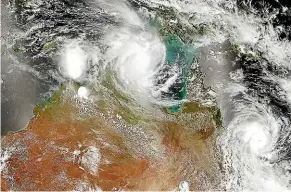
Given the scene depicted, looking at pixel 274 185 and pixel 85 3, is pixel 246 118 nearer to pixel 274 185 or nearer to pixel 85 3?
pixel 274 185

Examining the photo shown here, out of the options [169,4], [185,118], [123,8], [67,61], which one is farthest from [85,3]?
[185,118]

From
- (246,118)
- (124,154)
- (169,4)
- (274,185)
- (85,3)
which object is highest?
(169,4)

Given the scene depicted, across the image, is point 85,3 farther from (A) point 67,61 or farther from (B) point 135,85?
(B) point 135,85

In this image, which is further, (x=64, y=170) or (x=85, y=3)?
(x=85, y=3)

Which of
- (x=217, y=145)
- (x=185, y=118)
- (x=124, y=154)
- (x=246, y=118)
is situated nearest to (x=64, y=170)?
(x=124, y=154)

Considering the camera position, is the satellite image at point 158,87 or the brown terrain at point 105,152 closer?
the brown terrain at point 105,152

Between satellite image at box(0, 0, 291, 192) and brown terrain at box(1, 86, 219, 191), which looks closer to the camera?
brown terrain at box(1, 86, 219, 191)

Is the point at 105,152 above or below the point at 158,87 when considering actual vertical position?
below

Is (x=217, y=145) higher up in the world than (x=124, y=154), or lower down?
higher up

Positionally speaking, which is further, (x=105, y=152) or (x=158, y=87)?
(x=158, y=87)
